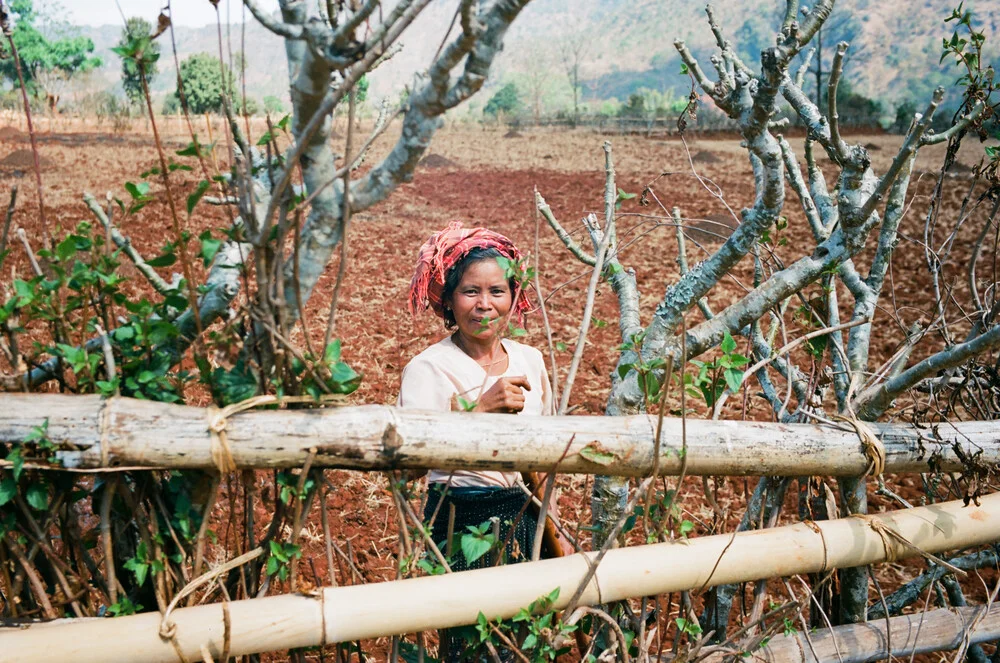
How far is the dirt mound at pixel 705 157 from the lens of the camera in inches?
703

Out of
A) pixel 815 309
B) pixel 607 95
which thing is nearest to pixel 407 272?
pixel 815 309

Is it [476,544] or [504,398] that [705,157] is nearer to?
[504,398]

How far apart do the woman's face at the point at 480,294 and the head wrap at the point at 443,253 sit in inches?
2.1

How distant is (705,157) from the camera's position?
59.3ft

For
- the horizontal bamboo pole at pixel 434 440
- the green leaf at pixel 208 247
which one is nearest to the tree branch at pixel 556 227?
the horizontal bamboo pole at pixel 434 440

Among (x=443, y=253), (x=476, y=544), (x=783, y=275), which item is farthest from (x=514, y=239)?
(x=476, y=544)

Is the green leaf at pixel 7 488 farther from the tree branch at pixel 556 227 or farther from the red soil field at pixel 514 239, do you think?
the tree branch at pixel 556 227

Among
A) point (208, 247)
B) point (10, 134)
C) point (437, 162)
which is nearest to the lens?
point (208, 247)

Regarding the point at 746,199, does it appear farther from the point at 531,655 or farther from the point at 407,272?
the point at 531,655

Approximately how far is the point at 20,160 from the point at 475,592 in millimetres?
18346

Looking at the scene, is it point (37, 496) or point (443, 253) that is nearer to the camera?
point (37, 496)

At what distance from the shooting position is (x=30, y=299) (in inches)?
54.2

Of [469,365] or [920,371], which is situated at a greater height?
[920,371]

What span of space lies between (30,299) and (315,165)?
60 cm
